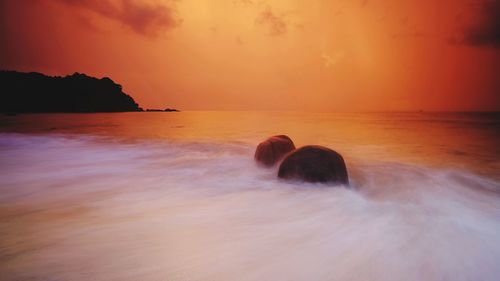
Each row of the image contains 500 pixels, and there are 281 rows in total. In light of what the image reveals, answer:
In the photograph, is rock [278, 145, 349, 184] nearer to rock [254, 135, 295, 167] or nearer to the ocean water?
the ocean water

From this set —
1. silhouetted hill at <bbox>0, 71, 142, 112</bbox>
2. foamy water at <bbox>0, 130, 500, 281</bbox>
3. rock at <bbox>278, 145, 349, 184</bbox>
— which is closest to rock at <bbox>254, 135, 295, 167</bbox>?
foamy water at <bbox>0, 130, 500, 281</bbox>

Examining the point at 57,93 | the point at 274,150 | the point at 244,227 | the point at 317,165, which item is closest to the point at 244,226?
the point at 244,227

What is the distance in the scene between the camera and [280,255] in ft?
7.97

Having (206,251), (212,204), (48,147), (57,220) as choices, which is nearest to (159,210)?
(212,204)

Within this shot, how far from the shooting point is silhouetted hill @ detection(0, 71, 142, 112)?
52438 millimetres

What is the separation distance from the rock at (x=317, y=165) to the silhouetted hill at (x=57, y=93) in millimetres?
66939

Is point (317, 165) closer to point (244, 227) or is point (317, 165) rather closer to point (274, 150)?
point (274, 150)

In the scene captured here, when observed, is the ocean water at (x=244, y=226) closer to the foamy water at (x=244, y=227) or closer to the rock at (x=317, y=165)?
the foamy water at (x=244, y=227)

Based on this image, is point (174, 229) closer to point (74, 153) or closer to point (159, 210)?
point (159, 210)

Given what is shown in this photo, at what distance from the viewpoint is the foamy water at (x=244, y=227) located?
224 centimetres

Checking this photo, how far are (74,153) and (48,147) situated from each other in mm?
2191

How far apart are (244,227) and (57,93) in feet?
235

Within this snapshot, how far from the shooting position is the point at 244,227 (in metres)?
3.10

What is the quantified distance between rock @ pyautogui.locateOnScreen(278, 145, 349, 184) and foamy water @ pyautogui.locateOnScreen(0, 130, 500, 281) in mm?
204
